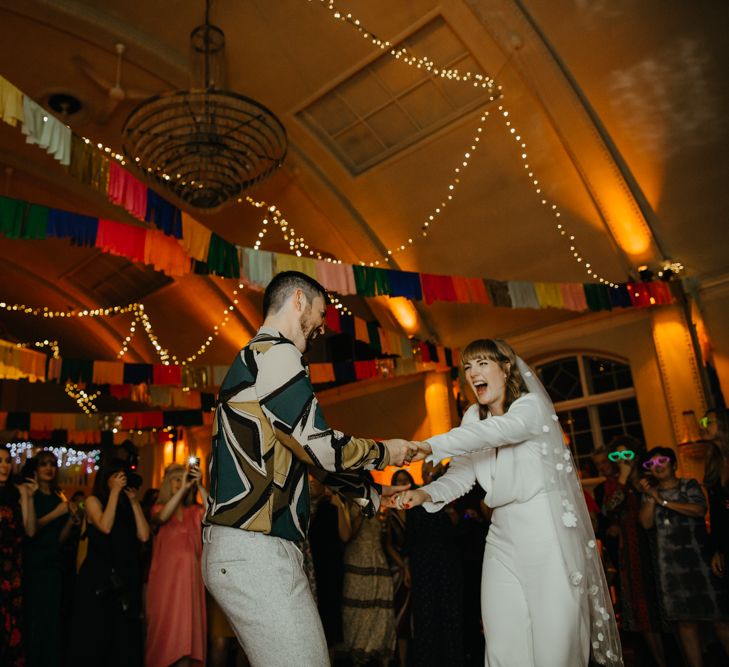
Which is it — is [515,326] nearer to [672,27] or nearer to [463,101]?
[463,101]

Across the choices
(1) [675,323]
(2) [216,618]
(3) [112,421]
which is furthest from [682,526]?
(3) [112,421]

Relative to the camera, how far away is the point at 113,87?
8539mm

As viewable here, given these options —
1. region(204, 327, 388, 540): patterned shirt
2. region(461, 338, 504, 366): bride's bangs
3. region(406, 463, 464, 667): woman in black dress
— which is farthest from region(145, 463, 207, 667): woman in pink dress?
region(204, 327, 388, 540): patterned shirt

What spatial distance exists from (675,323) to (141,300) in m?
10.6

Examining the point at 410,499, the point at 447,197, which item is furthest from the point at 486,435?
the point at 447,197

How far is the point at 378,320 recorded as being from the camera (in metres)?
11.9

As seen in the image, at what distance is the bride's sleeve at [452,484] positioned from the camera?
2934 mm

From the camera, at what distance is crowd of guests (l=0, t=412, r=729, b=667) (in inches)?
163

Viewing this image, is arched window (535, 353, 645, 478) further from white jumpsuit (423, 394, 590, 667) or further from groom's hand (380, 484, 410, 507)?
groom's hand (380, 484, 410, 507)

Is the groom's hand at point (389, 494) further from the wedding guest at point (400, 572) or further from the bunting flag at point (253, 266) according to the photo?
the bunting flag at point (253, 266)

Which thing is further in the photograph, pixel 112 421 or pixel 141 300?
pixel 141 300

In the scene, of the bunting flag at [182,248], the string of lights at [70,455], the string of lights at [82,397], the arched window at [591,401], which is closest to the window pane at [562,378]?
the arched window at [591,401]

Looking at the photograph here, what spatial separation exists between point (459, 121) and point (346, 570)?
20.9 ft

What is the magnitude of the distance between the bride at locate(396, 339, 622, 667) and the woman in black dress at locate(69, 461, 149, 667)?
2.52m
